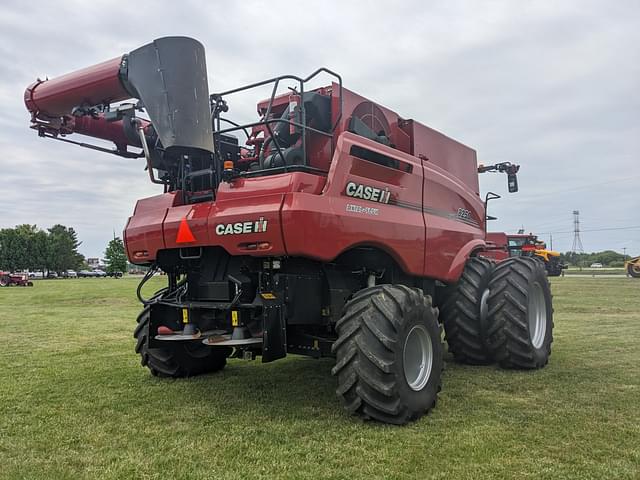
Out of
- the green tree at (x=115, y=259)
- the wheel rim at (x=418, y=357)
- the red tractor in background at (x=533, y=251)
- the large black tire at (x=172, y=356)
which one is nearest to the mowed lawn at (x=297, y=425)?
the large black tire at (x=172, y=356)

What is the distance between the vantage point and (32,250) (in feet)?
274

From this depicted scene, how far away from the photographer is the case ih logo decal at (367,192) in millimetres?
4973

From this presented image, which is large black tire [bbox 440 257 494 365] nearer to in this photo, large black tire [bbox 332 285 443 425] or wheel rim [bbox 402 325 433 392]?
wheel rim [bbox 402 325 433 392]

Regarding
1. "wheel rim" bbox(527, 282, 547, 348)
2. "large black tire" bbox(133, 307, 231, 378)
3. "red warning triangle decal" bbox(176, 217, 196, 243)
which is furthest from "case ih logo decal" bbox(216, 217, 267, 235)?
"wheel rim" bbox(527, 282, 547, 348)

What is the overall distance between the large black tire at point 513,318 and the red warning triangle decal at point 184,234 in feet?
12.3

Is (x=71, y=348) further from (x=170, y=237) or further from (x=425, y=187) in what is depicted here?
(x=425, y=187)

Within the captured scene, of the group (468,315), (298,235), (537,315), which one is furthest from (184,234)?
(537,315)

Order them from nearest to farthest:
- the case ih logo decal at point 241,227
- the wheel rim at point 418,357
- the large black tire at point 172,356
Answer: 1. the case ih logo decal at point 241,227
2. the wheel rim at point 418,357
3. the large black tire at point 172,356

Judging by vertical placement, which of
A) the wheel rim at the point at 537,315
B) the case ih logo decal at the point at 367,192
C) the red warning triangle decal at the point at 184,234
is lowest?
the wheel rim at the point at 537,315

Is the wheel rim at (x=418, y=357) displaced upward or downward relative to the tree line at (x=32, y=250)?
downward

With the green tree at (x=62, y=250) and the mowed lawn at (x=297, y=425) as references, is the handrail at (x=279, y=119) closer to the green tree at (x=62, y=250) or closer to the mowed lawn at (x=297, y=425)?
the mowed lawn at (x=297, y=425)

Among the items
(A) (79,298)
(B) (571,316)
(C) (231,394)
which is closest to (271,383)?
(C) (231,394)

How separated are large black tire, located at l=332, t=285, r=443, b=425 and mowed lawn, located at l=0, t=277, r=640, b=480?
0.16m

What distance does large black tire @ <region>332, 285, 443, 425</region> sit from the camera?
14.5 ft
